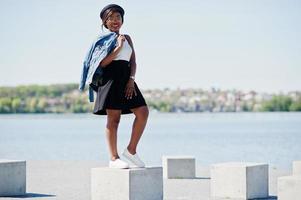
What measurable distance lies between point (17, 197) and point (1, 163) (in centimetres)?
66

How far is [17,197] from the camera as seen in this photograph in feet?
51.9

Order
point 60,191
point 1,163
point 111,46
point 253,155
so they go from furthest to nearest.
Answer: point 253,155, point 60,191, point 1,163, point 111,46

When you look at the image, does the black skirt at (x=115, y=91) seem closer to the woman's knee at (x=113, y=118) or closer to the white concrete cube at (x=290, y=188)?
the woman's knee at (x=113, y=118)

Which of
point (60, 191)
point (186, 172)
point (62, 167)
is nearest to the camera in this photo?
point (60, 191)

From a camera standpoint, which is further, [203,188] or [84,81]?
→ [203,188]

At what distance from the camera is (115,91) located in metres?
12.9

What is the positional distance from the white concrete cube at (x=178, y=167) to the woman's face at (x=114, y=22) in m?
7.60

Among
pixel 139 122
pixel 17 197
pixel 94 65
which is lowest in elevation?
pixel 17 197

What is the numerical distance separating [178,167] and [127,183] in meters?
7.24

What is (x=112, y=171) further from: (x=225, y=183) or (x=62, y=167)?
(x=62, y=167)

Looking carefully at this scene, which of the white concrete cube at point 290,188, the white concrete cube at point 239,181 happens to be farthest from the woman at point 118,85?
the white concrete cube at point 239,181

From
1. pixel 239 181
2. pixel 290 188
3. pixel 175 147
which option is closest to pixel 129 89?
pixel 290 188

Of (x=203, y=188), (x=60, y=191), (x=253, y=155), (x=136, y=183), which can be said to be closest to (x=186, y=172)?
(x=203, y=188)

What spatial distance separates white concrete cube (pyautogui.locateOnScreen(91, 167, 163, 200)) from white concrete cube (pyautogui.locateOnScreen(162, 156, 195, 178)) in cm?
650
